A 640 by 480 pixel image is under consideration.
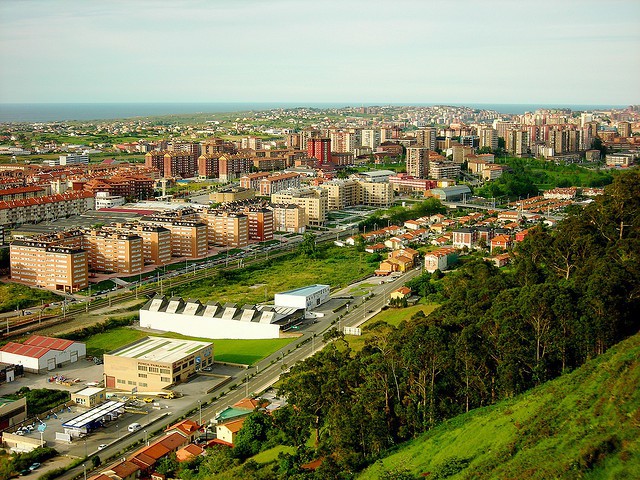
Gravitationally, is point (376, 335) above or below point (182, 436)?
above

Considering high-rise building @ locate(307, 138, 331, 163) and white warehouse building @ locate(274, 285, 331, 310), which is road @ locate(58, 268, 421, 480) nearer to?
white warehouse building @ locate(274, 285, 331, 310)

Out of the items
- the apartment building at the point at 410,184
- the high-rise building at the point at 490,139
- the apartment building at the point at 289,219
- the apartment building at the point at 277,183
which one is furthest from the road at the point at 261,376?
the high-rise building at the point at 490,139

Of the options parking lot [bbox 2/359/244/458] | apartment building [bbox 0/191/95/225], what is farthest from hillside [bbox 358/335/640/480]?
apartment building [bbox 0/191/95/225]

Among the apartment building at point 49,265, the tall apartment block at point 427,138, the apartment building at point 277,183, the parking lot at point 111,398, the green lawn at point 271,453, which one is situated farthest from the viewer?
the tall apartment block at point 427,138

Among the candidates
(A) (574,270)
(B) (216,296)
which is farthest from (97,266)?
(A) (574,270)

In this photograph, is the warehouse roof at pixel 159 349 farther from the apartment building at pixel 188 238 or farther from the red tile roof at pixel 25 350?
the apartment building at pixel 188 238

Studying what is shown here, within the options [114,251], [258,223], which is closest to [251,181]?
[258,223]

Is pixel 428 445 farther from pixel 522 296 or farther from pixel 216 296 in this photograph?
pixel 216 296
